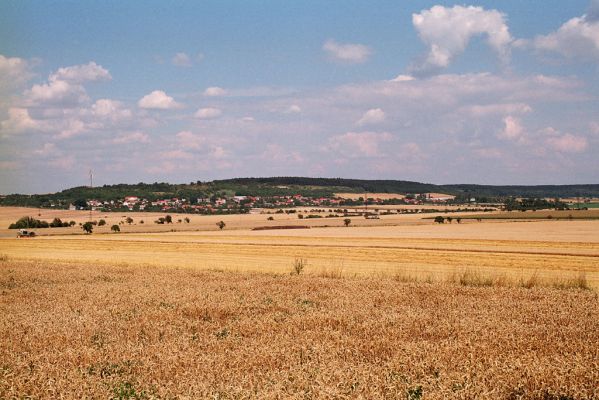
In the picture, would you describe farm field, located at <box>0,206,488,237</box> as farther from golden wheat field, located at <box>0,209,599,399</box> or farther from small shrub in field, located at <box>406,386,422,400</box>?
small shrub in field, located at <box>406,386,422,400</box>

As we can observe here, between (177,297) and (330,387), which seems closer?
(330,387)

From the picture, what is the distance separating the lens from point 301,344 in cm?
1016

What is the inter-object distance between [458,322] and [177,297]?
8264 mm

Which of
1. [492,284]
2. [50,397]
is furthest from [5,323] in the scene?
[492,284]

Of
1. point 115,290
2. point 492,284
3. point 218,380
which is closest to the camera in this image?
point 218,380

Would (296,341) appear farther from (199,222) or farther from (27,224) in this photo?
(199,222)

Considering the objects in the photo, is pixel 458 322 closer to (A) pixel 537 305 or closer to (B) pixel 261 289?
(A) pixel 537 305

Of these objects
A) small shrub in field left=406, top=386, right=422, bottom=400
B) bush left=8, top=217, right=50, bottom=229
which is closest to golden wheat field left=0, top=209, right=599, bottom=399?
small shrub in field left=406, top=386, right=422, bottom=400

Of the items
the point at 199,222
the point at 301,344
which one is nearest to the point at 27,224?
the point at 199,222

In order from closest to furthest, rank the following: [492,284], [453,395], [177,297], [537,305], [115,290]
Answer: [453,395] < [537,305] < [177,297] < [115,290] < [492,284]

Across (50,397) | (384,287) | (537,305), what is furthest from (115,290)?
(537,305)

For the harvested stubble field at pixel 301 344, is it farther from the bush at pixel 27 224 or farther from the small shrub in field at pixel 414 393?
the bush at pixel 27 224

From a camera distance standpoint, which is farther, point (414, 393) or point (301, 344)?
point (301, 344)

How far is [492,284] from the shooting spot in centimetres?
2139
